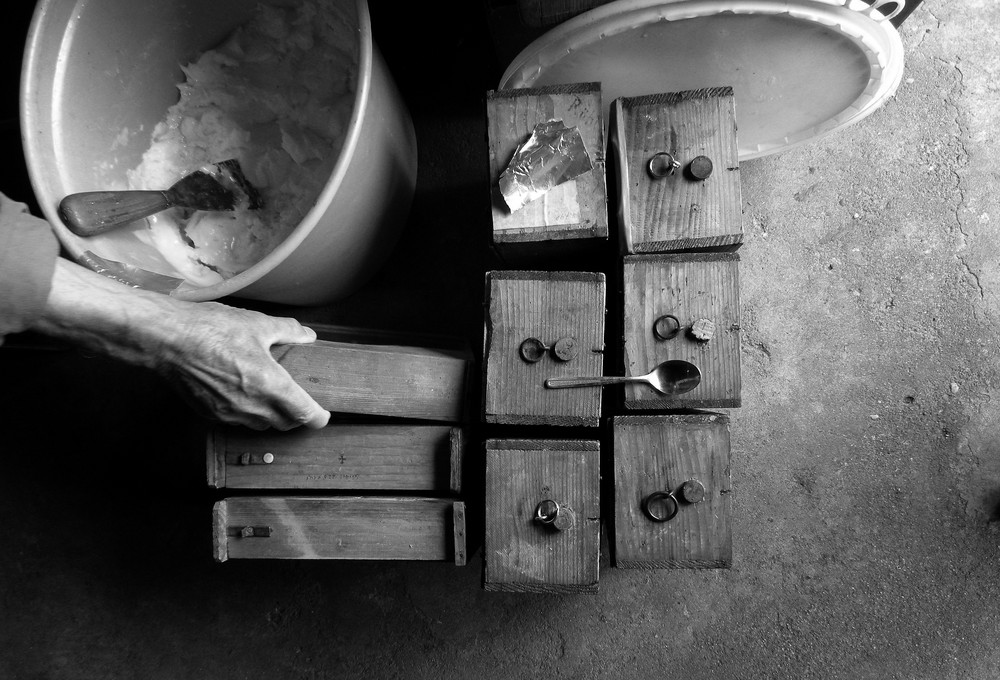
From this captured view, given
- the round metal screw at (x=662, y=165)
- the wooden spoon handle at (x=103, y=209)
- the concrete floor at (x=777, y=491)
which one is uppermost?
the round metal screw at (x=662, y=165)

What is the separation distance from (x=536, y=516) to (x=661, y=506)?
0.64 ft

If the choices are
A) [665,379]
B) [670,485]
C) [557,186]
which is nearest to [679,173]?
[557,186]

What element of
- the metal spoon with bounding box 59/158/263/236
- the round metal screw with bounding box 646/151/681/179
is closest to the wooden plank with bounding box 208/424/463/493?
the metal spoon with bounding box 59/158/263/236

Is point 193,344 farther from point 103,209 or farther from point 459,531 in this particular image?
point 459,531

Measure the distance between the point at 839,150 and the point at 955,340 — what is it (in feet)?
1.63

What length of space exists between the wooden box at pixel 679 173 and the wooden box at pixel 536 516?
358mm

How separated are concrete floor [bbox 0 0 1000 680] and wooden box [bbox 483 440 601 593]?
474 mm

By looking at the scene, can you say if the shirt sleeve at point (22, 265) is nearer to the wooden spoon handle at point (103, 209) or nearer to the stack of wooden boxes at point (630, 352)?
the wooden spoon handle at point (103, 209)

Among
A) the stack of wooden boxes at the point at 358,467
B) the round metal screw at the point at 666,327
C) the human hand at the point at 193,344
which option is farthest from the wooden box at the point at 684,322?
the human hand at the point at 193,344

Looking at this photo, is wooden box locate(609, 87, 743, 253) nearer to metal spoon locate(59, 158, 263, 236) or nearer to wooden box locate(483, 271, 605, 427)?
wooden box locate(483, 271, 605, 427)

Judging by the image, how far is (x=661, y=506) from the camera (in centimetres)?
94

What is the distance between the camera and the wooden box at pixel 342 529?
3.28 feet

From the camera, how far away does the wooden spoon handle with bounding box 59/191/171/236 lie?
3.36ft

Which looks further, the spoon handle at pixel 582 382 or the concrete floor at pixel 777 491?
the concrete floor at pixel 777 491
